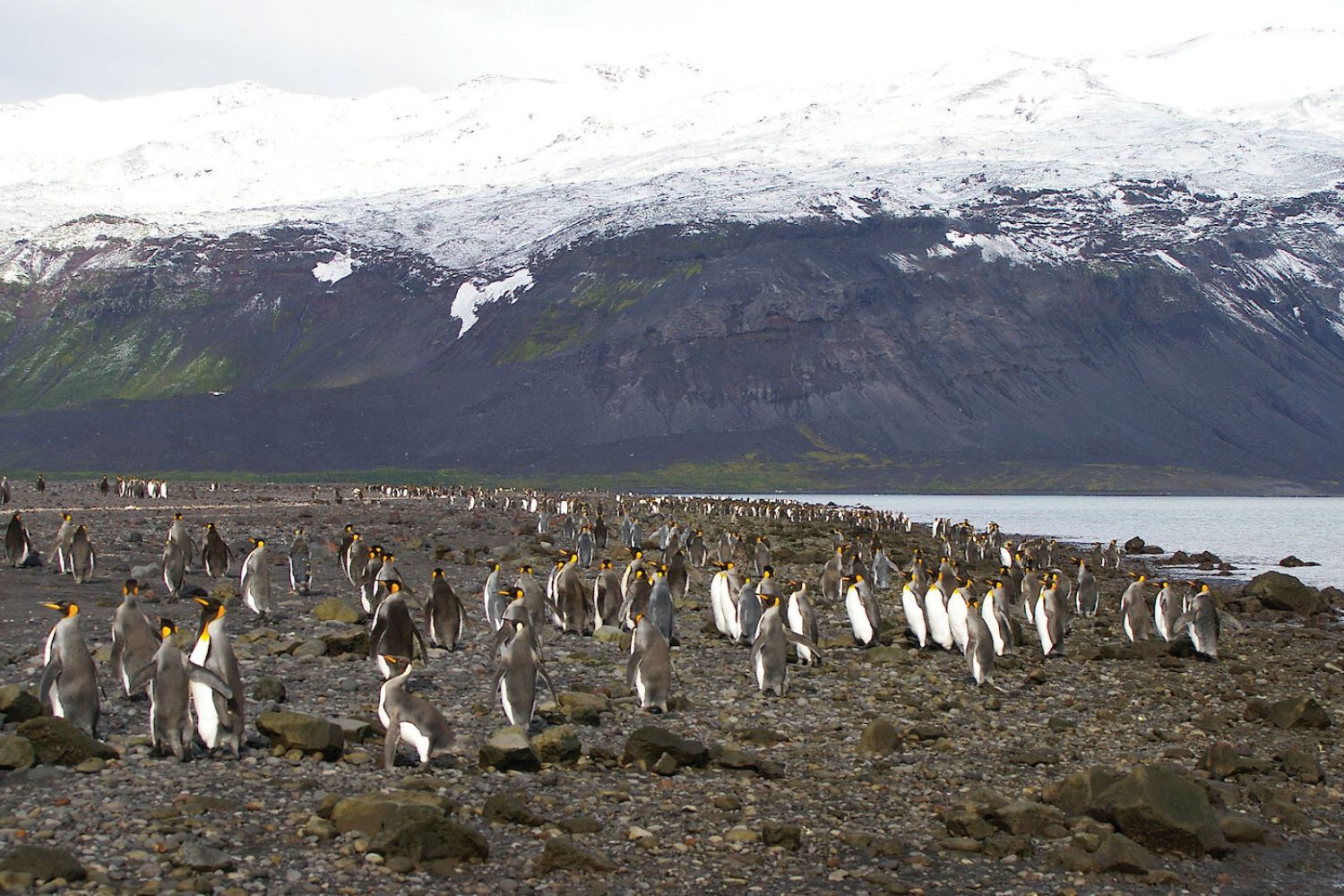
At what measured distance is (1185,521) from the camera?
87.4m

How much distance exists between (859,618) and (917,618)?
2.95 feet

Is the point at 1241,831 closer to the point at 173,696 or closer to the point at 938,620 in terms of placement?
the point at 173,696

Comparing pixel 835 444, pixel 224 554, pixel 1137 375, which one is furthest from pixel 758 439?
pixel 224 554

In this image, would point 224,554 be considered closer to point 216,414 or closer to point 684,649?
point 684,649

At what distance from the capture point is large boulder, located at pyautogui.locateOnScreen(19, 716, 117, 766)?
32.4 feet

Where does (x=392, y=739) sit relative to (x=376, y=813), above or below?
above

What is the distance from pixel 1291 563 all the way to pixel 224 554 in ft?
121

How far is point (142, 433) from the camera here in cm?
15650

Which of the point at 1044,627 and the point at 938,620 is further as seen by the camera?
the point at 1044,627

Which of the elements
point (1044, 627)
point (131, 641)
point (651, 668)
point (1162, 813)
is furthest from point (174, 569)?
point (1162, 813)

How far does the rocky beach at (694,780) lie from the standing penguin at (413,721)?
0.16m

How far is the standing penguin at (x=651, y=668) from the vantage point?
45.2 ft

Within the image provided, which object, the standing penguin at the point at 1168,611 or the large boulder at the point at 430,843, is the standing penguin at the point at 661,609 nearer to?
the large boulder at the point at 430,843

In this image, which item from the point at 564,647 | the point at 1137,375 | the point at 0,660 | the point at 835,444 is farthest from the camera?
the point at 1137,375
